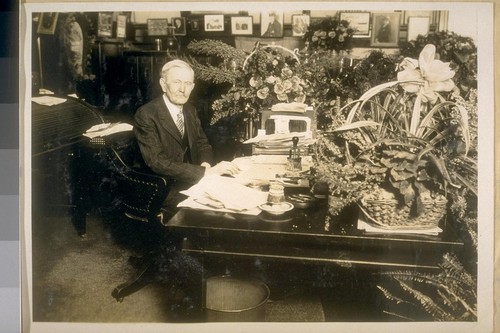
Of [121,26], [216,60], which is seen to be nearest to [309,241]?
[216,60]

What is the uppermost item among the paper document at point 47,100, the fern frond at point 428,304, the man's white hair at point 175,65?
the man's white hair at point 175,65

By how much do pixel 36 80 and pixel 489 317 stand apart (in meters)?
1.73

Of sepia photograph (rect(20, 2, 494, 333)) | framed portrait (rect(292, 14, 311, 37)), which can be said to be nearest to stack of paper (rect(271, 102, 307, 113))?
sepia photograph (rect(20, 2, 494, 333))

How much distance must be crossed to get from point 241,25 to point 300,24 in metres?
0.19

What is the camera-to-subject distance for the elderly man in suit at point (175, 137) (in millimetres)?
1699

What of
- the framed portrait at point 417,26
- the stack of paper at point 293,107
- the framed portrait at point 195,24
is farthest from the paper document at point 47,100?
the framed portrait at point 417,26

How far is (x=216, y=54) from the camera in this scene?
66.6 inches

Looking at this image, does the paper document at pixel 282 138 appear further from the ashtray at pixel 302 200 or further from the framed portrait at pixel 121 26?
the framed portrait at pixel 121 26

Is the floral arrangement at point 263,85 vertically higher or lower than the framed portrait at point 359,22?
lower

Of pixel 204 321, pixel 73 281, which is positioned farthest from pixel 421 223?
pixel 73 281

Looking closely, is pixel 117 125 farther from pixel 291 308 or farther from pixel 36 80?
pixel 291 308

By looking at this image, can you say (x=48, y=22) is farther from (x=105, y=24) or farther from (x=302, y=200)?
(x=302, y=200)

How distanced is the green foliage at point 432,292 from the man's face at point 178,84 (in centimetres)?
89

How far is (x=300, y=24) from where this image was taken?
5.54 ft
